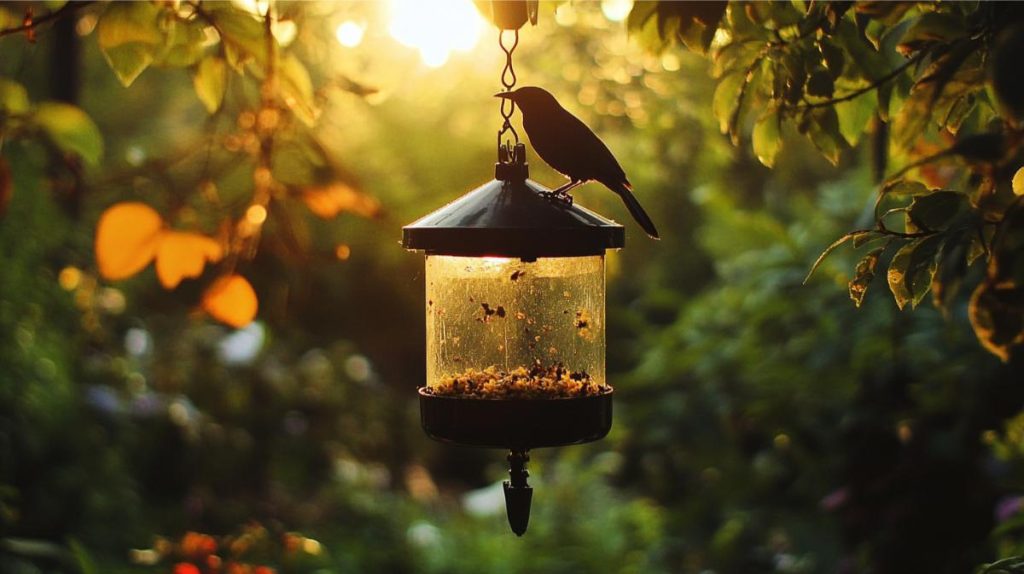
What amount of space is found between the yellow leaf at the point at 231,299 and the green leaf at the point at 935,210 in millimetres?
1663

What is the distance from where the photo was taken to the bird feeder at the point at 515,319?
1.97 meters

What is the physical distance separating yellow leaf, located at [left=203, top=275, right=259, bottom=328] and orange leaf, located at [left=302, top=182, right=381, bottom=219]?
0.30 meters

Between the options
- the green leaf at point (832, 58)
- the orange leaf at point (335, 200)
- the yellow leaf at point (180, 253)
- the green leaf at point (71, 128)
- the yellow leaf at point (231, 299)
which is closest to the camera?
the green leaf at point (832, 58)

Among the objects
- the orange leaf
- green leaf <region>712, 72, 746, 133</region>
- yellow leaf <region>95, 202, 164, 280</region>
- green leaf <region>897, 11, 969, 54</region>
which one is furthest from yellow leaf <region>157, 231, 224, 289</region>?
green leaf <region>897, 11, 969, 54</region>

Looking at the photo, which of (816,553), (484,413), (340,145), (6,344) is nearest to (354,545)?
(6,344)

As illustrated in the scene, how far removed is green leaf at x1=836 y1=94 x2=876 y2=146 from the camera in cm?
187

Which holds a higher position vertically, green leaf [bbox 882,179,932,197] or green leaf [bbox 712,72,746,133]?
green leaf [bbox 712,72,746,133]

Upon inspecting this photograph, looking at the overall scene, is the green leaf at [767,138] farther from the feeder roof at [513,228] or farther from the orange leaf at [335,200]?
the orange leaf at [335,200]

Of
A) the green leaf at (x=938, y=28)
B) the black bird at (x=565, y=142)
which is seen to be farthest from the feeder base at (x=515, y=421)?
the green leaf at (x=938, y=28)

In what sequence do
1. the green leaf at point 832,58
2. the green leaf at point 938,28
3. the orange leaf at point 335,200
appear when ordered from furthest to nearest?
the orange leaf at point 335,200
the green leaf at point 832,58
the green leaf at point 938,28

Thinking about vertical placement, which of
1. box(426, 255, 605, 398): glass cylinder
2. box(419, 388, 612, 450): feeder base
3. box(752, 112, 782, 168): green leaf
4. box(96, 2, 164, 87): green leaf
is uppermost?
box(96, 2, 164, 87): green leaf

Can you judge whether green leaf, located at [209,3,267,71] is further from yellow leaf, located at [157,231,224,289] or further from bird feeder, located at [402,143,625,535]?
yellow leaf, located at [157,231,224,289]

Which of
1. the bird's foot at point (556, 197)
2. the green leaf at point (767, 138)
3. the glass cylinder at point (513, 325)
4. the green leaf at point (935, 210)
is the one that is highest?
the green leaf at point (767, 138)

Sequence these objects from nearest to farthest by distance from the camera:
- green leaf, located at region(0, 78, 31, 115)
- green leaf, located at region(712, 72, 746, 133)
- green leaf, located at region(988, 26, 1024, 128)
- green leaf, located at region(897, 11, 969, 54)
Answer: green leaf, located at region(988, 26, 1024, 128), green leaf, located at region(897, 11, 969, 54), green leaf, located at region(712, 72, 746, 133), green leaf, located at region(0, 78, 31, 115)
